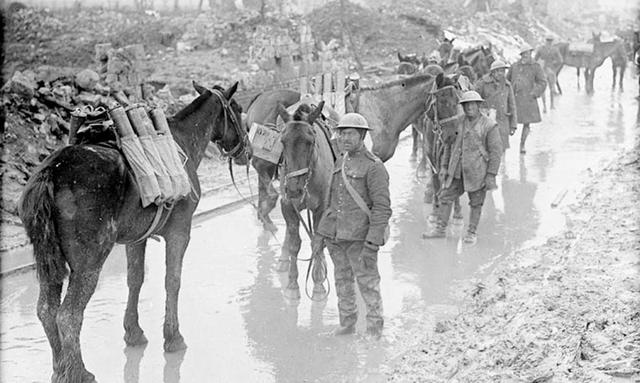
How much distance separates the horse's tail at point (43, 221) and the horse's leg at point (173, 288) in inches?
48.8

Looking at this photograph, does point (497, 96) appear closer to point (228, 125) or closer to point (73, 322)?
point (228, 125)

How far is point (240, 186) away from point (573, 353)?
338 inches

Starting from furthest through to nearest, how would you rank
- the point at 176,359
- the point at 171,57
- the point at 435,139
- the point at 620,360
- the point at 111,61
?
the point at 171,57
the point at 111,61
the point at 435,139
the point at 176,359
the point at 620,360

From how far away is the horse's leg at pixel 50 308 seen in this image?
4.96 m

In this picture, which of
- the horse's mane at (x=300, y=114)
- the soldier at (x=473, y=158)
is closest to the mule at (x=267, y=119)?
the soldier at (x=473, y=158)

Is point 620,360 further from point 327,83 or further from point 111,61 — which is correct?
point 111,61

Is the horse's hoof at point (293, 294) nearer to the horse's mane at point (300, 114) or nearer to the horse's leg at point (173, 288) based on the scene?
the horse's leg at point (173, 288)

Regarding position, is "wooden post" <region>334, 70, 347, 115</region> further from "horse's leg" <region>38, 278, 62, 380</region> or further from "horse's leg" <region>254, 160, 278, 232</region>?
"horse's leg" <region>38, 278, 62, 380</region>

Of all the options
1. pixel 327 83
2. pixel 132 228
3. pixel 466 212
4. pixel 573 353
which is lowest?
pixel 466 212

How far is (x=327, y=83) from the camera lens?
981 centimetres

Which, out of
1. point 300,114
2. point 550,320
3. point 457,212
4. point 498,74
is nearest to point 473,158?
point 457,212

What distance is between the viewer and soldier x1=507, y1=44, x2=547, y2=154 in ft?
48.3

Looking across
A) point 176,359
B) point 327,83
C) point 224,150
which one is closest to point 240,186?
point 327,83

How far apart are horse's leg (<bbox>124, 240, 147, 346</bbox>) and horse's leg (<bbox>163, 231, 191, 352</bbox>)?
26cm
